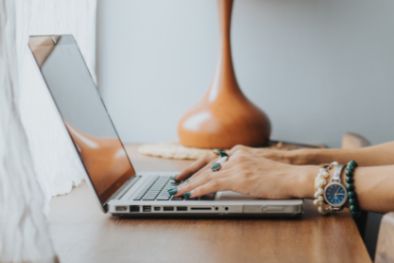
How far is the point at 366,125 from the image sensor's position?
1.89 m

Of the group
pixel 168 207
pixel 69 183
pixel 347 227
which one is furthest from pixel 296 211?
pixel 69 183

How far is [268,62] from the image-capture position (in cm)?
189

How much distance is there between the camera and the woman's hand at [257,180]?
1.02 metres

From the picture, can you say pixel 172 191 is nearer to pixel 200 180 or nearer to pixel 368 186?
pixel 200 180

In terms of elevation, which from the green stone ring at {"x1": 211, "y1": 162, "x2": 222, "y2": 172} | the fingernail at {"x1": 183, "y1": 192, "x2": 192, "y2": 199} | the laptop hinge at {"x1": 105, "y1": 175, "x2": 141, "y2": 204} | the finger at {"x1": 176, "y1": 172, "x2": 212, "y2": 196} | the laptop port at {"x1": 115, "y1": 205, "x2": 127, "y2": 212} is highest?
the green stone ring at {"x1": 211, "y1": 162, "x2": 222, "y2": 172}

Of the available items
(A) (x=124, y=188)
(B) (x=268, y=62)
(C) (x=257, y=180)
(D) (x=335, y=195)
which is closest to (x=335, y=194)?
(D) (x=335, y=195)

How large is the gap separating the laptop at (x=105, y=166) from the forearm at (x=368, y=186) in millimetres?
33

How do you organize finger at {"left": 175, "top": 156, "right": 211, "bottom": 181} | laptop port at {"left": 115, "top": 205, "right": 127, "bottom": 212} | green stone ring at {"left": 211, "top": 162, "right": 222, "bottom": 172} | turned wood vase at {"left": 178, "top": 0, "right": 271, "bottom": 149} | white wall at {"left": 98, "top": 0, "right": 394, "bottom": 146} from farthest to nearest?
white wall at {"left": 98, "top": 0, "right": 394, "bottom": 146}
turned wood vase at {"left": 178, "top": 0, "right": 271, "bottom": 149}
finger at {"left": 175, "top": 156, "right": 211, "bottom": 181}
green stone ring at {"left": 211, "top": 162, "right": 222, "bottom": 172}
laptop port at {"left": 115, "top": 205, "right": 127, "bottom": 212}

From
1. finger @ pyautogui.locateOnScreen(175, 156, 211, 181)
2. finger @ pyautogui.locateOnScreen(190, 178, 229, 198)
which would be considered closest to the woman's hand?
finger @ pyautogui.locateOnScreen(190, 178, 229, 198)

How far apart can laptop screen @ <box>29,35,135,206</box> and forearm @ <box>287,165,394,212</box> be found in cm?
30

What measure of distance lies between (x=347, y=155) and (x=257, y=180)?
12.0 inches

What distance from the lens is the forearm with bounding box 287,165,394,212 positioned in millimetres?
978

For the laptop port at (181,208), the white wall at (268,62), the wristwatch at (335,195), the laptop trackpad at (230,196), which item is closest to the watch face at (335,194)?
the wristwatch at (335,195)

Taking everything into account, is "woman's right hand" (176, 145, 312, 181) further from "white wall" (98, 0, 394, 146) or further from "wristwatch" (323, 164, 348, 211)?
"white wall" (98, 0, 394, 146)
